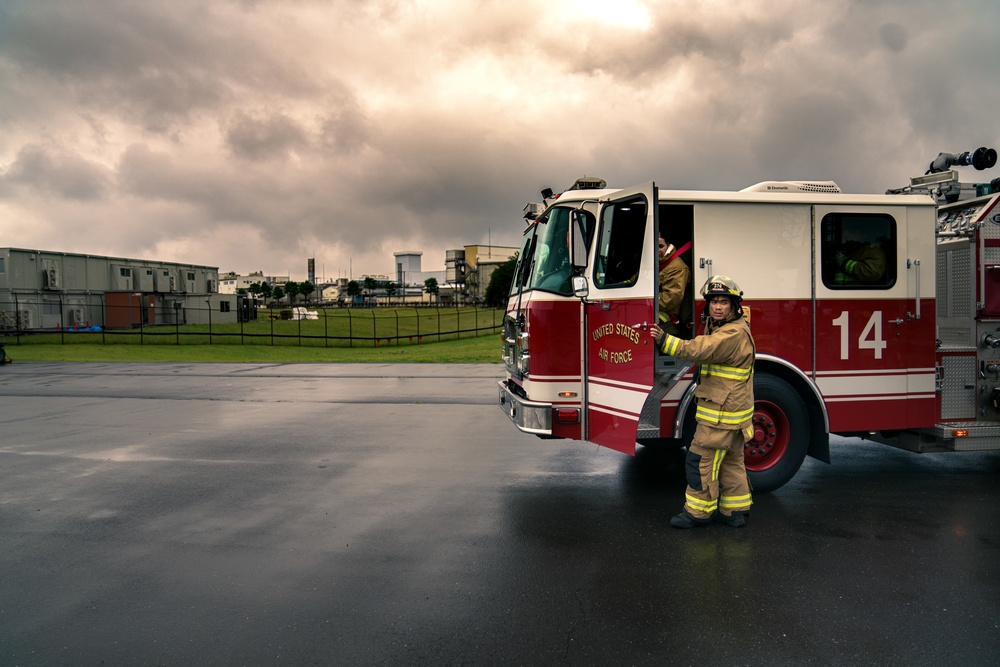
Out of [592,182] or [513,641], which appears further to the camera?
[592,182]

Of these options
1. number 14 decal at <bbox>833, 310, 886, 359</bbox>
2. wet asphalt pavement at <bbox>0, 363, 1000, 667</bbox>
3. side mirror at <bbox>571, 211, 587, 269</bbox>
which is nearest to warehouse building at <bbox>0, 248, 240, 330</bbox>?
wet asphalt pavement at <bbox>0, 363, 1000, 667</bbox>

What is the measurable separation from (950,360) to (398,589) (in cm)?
549

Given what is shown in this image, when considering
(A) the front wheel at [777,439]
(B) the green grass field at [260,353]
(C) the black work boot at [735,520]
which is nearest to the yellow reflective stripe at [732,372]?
(A) the front wheel at [777,439]

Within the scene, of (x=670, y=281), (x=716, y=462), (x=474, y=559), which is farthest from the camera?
(x=670, y=281)

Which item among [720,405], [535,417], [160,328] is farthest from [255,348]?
[720,405]

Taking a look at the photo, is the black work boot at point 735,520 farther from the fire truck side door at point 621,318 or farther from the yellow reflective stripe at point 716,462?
the fire truck side door at point 621,318

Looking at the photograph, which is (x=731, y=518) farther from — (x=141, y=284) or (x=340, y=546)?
(x=141, y=284)

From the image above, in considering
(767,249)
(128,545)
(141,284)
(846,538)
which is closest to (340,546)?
(128,545)

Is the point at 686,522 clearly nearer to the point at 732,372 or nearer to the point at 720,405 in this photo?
the point at 720,405

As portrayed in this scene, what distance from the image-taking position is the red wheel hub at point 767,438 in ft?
19.7

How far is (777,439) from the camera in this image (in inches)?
240

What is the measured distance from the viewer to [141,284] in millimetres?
51281

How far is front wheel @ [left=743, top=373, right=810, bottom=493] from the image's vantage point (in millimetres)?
6000

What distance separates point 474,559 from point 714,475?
1959 mm
